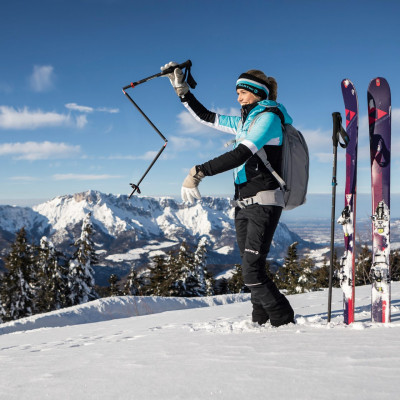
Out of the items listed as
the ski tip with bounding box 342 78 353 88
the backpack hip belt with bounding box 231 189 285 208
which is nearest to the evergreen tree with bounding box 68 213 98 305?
the ski tip with bounding box 342 78 353 88

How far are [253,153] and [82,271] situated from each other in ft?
93.7

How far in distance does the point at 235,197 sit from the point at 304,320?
160 centimetres

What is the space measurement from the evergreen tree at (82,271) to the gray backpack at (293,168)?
26.8m

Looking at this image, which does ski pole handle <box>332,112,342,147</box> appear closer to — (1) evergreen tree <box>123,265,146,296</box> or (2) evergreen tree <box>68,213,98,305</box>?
(2) evergreen tree <box>68,213,98,305</box>

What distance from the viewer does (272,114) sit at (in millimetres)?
3547

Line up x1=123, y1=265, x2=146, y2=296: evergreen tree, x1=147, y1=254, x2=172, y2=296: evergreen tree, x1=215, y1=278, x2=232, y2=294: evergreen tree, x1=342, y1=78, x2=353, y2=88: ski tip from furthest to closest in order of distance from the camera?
x1=123, y1=265, x2=146, y2=296: evergreen tree, x1=215, y1=278, x2=232, y2=294: evergreen tree, x1=147, y1=254, x2=172, y2=296: evergreen tree, x1=342, y1=78, x2=353, y2=88: ski tip

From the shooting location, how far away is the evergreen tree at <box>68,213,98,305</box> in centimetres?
2867

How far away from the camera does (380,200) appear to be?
430 cm

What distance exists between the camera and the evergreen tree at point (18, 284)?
87.5ft

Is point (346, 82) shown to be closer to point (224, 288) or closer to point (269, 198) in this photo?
point (269, 198)

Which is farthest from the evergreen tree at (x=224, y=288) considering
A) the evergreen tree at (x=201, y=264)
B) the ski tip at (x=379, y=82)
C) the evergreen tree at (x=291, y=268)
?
the ski tip at (x=379, y=82)

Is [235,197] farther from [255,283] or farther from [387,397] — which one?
[387,397]

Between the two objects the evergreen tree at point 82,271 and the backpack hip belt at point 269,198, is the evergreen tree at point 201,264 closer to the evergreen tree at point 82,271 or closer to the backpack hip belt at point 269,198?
the evergreen tree at point 82,271

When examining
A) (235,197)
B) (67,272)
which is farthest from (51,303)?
(235,197)
